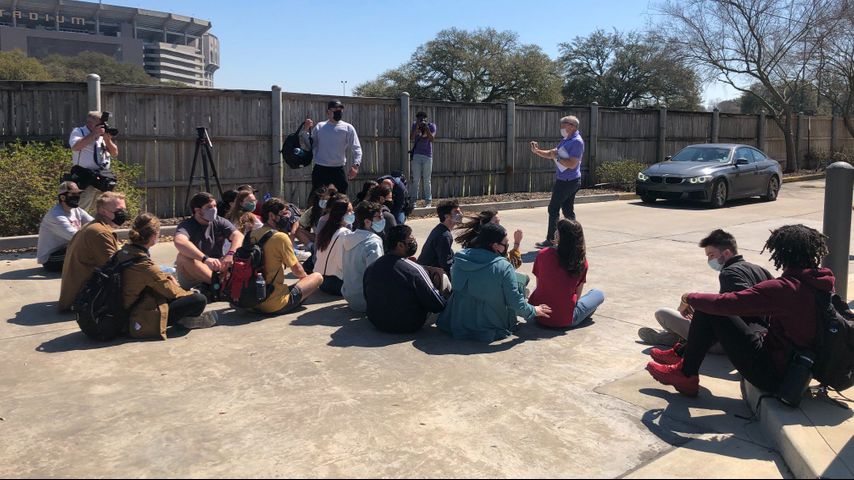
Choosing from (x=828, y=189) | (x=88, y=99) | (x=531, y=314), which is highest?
(x=88, y=99)

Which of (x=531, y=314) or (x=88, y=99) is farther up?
(x=88, y=99)

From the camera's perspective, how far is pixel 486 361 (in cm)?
564

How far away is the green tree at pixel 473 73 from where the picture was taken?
62.1 metres

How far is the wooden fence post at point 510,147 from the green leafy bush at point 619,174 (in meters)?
3.01

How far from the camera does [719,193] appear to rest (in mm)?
16781

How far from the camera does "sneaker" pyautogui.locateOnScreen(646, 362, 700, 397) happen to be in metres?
4.88

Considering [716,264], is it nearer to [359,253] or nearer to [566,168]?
[359,253]

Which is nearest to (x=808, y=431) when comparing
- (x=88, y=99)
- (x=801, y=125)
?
(x=88, y=99)

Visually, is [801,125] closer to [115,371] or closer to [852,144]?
[852,144]

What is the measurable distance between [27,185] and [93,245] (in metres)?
4.46

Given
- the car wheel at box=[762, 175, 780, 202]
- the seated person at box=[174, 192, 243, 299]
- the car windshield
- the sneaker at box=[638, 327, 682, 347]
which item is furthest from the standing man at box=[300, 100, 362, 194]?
the car wheel at box=[762, 175, 780, 202]

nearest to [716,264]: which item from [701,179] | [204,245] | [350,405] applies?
[350,405]

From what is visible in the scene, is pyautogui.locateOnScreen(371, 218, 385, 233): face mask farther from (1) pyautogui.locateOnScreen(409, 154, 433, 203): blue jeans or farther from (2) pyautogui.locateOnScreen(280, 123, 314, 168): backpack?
(1) pyautogui.locateOnScreen(409, 154, 433, 203): blue jeans

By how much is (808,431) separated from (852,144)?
1349 inches
